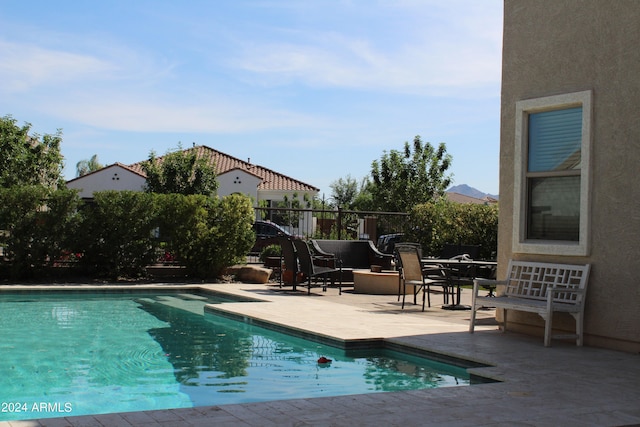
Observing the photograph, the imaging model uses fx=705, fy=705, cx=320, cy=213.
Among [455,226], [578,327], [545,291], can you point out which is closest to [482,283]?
[545,291]

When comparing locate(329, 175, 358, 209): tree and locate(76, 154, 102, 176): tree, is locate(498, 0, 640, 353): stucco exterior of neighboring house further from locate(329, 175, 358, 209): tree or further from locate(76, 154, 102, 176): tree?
locate(76, 154, 102, 176): tree

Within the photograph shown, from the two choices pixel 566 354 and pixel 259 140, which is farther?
pixel 259 140

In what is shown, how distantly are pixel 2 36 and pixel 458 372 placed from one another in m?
13.2

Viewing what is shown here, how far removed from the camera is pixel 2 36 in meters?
15.5

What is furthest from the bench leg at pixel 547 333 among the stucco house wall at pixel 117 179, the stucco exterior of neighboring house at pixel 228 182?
the stucco house wall at pixel 117 179

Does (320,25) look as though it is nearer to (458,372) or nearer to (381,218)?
(381,218)

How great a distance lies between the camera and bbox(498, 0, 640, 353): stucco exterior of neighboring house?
7348mm

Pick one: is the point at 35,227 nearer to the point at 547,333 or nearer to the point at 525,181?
the point at 525,181

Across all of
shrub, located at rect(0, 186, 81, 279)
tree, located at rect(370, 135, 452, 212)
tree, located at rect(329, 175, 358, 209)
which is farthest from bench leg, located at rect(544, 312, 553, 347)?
tree, located at rect(329, 175, 358, 209)

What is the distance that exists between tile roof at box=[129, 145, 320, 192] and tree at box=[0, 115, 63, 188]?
17577 mm

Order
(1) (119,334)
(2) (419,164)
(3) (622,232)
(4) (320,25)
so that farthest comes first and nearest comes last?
(2) (419,164) < (4) (320,25) < (1) (119,334) < (3) (622,232)

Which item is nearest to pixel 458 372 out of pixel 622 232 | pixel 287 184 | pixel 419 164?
pixel 622 232

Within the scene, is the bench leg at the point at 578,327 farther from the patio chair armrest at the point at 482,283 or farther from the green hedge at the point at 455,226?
the green hedge at the point at 455,226

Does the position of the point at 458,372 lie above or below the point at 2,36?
below
